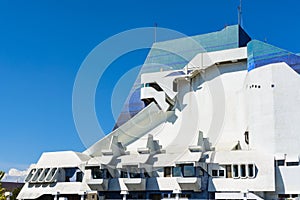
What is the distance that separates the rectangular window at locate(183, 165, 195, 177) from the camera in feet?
106

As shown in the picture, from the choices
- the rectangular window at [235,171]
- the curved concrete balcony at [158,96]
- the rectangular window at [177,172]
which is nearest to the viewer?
the rectangular window at [235,171]

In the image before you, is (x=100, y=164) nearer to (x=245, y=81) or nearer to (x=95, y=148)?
(x=95, y=148)

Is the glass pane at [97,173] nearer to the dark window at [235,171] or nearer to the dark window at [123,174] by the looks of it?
the dark window at [123,174]

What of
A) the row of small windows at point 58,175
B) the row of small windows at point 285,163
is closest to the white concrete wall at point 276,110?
the row of small windows at point 285,163

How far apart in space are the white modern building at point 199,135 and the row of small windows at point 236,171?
68 millimetres

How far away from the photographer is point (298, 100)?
30297mm

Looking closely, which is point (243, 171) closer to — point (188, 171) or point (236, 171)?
point (236, 171)

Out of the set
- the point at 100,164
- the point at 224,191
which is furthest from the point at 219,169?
the point at 100,164

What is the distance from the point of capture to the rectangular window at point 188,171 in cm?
3238

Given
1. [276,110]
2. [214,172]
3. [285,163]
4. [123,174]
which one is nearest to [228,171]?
[214,172]

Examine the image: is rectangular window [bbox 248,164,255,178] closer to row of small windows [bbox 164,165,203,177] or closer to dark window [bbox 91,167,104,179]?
row of small windows [bbox 164,165,203,177]

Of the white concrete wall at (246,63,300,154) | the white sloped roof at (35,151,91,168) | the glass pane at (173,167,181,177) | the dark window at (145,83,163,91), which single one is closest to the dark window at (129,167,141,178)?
the glass pane at (173,167,181,177)

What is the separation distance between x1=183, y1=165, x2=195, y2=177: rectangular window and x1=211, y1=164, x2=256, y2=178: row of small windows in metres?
1.46

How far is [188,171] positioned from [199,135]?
2.86m
